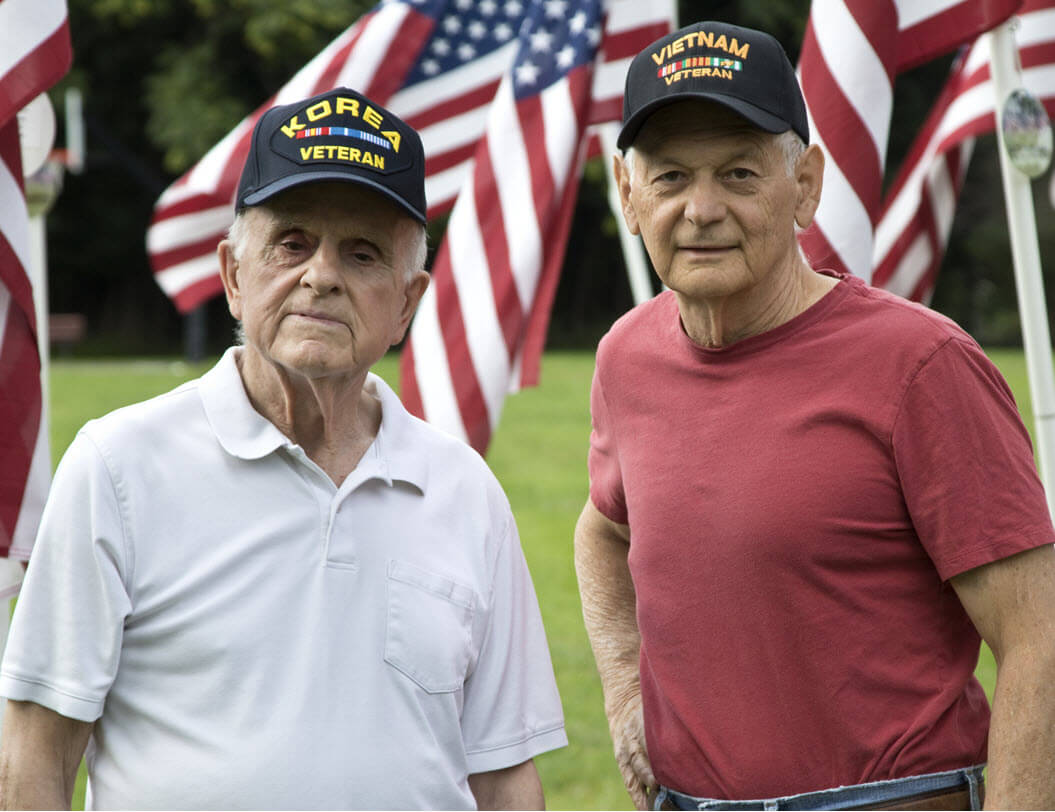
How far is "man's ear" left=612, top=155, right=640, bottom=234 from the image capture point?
281 centimetres

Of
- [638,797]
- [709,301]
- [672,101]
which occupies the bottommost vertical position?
[638,797]

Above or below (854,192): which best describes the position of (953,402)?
below

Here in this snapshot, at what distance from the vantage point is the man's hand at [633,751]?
9.52 ft

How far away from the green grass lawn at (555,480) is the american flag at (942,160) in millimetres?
2261

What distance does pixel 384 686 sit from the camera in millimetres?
2342

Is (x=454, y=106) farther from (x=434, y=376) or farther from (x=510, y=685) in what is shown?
(x=510, y=685)

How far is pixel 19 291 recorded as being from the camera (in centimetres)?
364

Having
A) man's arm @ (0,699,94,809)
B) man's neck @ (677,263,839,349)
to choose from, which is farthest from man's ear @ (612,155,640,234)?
man's arm @ (0,699,94,809)

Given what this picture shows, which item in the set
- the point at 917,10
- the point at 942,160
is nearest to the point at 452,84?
the point at 942,160

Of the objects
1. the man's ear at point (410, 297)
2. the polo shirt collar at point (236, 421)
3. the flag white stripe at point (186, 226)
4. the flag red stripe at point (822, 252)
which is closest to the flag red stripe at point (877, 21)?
the flag red stripe at point (822, 252)

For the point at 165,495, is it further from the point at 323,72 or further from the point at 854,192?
the point at 323,72

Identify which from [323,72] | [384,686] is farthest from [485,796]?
[323,72]

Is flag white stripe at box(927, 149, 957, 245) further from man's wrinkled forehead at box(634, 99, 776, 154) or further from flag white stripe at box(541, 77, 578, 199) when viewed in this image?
man's wrinkled forehead at box(634, 99, 776, 154)

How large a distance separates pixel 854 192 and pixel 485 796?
221cm
